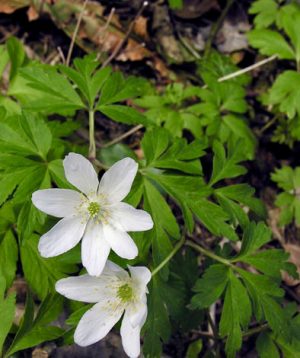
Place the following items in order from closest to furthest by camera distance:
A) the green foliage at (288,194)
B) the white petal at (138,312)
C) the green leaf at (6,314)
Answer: the white petal at (138,312) → the green leaf at (6,314) → the green foliage at (288,194)

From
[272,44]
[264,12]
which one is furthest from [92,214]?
[264,12]

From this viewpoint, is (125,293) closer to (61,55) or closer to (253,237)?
(253,237)

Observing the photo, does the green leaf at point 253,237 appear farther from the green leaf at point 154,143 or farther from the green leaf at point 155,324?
the green leaf at point 154,143

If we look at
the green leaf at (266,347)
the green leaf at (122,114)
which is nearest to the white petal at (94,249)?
the green leaf at (122,114)

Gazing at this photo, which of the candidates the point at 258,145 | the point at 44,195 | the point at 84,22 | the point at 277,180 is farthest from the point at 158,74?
the point at 44,195

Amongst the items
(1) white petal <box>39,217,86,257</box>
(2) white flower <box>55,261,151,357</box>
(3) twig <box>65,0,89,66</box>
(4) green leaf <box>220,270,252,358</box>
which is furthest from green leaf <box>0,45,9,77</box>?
(4) green leaf <box>220,270,252,358</box>

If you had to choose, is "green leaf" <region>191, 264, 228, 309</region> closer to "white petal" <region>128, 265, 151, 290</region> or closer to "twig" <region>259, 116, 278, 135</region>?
"white petal" <region>128, 265, 151, 290</region>
